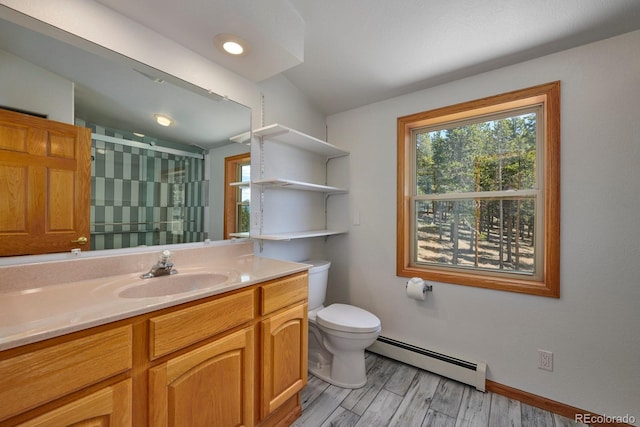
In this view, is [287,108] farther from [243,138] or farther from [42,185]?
[42,185]

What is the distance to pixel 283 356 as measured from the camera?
138cm

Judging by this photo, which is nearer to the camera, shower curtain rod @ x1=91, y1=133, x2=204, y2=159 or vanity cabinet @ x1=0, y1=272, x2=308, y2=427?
vanity cabinet @ x1=0, y1=272, x2=308, y2=427

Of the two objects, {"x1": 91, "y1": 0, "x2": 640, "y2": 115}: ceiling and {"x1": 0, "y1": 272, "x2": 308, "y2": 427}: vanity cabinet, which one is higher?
{"x1": 91, "y1": 0, "x2": 640, "y2": 115}: ceiling

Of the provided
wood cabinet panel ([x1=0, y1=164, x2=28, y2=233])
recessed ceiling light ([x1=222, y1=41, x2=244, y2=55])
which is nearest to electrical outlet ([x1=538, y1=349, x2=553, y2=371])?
recessed ceiling light ([x1=222, y1=41, x2=244, y2=55])

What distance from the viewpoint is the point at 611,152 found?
1.43 metres

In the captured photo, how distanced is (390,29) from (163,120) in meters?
1.41

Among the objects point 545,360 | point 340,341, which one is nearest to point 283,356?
point 340,341

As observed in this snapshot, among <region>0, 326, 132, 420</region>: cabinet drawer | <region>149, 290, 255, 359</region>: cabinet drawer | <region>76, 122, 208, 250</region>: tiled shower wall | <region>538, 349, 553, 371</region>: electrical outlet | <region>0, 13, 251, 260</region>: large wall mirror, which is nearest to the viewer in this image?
<region>0, 326, 132, 420</region>: cabinet drawer

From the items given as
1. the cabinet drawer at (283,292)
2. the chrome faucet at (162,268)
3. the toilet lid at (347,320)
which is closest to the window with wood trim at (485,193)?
the toilet lid at (347,320)

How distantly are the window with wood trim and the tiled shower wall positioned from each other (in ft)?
5.02

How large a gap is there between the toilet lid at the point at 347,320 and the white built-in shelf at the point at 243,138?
52.0 inches

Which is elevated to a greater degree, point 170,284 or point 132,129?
point 132,129

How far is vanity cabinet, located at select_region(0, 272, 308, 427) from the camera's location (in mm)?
680

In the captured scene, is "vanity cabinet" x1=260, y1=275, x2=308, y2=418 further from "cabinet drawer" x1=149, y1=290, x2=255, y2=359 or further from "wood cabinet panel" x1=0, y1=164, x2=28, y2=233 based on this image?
"wood cabinet panel" x1=0, y1=164, x2=28, y2=233
